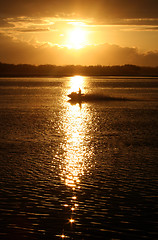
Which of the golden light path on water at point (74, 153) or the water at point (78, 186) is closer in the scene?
the water at point (78, 186)

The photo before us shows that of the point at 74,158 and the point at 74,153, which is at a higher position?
the point at 74,153

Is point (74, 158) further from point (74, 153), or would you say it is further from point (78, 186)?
point (78, 186)

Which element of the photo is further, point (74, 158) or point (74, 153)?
point (74, 153)

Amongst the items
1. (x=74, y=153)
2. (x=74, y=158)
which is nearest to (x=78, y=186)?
(x=74, y=158)

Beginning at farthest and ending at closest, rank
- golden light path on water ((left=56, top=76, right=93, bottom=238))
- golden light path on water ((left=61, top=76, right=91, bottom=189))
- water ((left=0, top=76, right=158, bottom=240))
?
1. golden light path on water ((left=61, top=76, right=91, bottom=189))
2. golden light path on water ((left=56, top=76, right=93, bottom=238))
3. water ((left=0, top=76, right=158, bottom=240))

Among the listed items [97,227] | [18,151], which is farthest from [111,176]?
[18,151]

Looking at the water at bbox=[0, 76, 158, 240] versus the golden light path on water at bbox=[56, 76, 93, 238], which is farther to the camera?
the golden light path on water at bbox=[56, 76, 93, 238]

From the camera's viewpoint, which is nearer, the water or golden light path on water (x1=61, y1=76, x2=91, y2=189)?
the water

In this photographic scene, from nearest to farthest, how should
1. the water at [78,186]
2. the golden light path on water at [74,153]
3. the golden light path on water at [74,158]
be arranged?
the water at [78,186]
the golden light path on water at [74,158]
the golden light path on water at [74,153]

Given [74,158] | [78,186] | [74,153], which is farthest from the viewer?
[74,153]

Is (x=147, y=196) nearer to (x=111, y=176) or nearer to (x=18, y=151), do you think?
(x=111, y=176)

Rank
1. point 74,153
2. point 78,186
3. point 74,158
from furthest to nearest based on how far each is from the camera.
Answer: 1. point 74,153
2. point 74,158
3. point 78,186

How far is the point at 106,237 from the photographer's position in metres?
12.0

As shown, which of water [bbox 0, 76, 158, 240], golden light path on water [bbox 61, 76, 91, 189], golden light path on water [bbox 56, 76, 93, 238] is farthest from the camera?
golden light path on water [bbox 61, 76, 91, 189]
